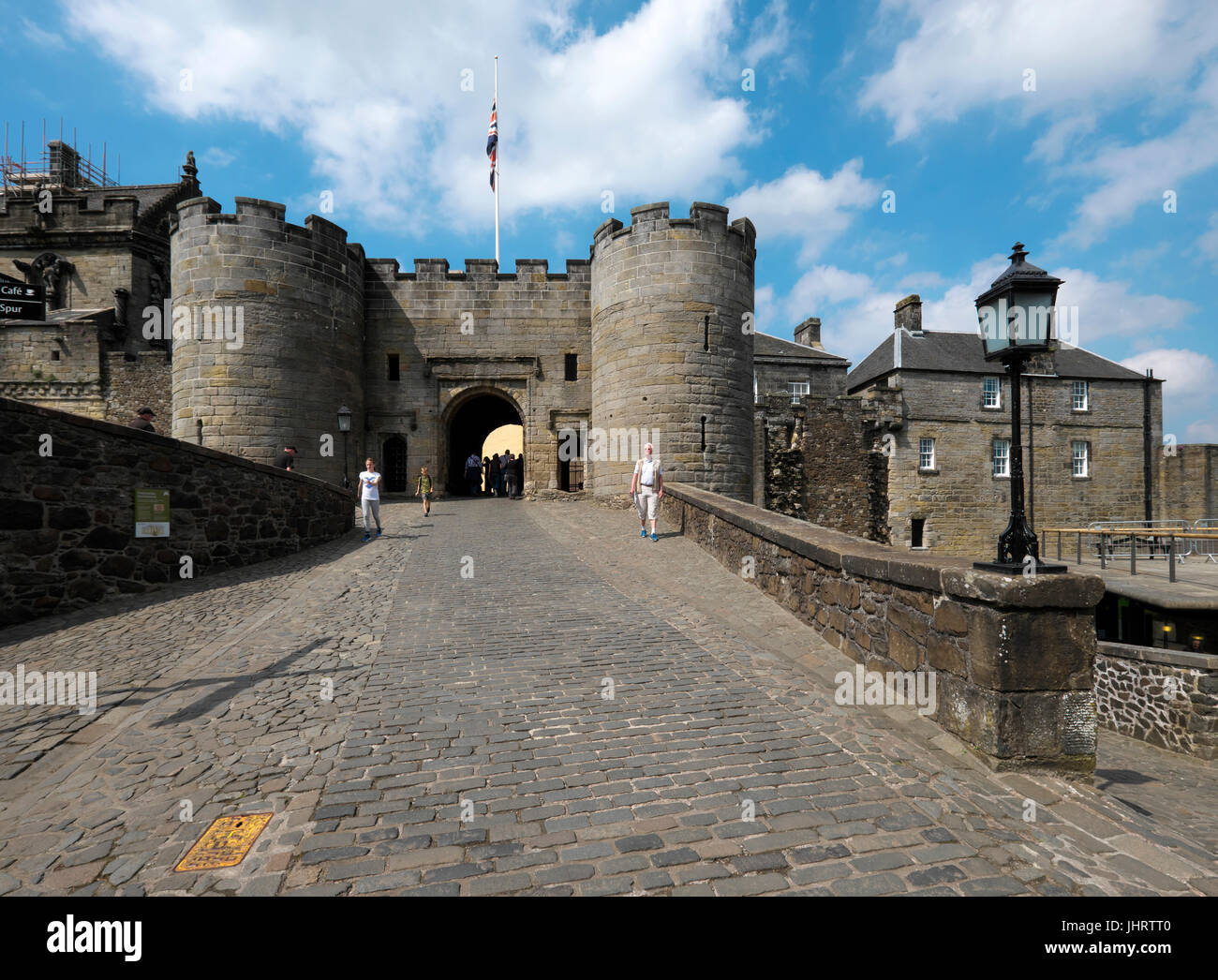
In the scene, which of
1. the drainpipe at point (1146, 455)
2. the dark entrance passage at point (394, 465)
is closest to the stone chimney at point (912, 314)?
the drainpipe at point (1146, 455)

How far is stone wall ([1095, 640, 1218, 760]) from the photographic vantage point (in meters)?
8.86

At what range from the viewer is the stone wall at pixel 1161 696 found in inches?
349

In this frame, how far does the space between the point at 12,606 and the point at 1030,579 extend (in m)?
9.59

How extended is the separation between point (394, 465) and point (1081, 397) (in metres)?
30.2

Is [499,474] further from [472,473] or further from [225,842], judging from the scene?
[225,842]

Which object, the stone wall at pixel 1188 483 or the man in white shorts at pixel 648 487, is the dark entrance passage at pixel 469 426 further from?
the stone wall at pixel 1188 483

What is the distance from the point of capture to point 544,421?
18.9m

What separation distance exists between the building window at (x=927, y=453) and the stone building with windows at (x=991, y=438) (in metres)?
0.04
